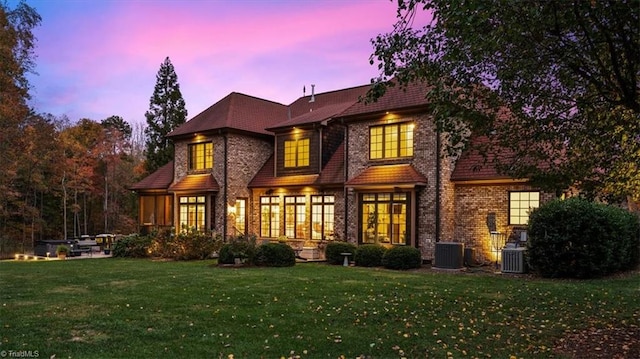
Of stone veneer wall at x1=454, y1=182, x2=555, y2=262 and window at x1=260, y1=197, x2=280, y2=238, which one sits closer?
stone veneer wall at x1=454, y1=182, x2=555, y2=262

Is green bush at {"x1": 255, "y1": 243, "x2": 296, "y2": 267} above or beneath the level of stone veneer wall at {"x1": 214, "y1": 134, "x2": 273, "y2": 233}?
beneath

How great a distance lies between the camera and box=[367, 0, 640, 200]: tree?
5.47 metres

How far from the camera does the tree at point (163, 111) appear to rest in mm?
34375

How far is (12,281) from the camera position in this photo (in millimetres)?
11594

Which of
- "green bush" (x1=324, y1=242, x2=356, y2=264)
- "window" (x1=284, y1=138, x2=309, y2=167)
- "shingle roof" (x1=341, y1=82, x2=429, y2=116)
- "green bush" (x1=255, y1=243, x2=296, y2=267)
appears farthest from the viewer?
"window" (x1=284, y1=138, x2=309, y2=167)

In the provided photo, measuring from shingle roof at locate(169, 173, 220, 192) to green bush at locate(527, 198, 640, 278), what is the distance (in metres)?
13.9

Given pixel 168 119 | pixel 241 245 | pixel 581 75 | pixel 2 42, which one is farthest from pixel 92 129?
pixel 581 75

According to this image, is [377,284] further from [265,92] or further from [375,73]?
[265,92]

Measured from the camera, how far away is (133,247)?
19.9 meters

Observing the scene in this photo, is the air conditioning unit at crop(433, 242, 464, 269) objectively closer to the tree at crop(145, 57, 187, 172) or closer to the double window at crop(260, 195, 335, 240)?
the double window at crop(260, 195, 335, 240)

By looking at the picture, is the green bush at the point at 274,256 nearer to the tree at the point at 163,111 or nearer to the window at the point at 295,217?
the window at the point at 295,217

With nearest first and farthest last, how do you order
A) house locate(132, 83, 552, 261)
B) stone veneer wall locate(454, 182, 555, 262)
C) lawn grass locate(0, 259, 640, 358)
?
lawn grass locate(0, 259, 640, 358) → stone veneer wall locate(454, 182, 555, 262) → house locate(132, 83, 552, 261)

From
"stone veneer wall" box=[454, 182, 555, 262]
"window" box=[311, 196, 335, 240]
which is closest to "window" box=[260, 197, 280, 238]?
"window" box=[311, 196, 335, 240]

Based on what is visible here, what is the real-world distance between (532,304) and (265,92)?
227ft
